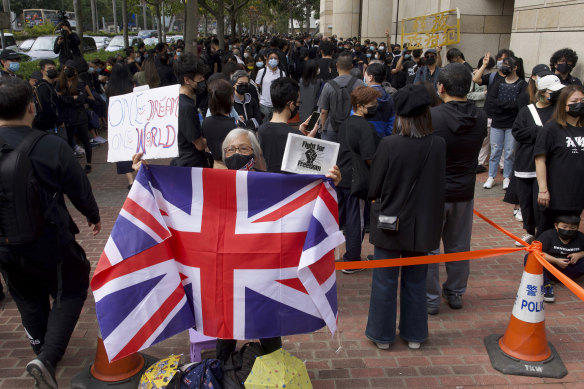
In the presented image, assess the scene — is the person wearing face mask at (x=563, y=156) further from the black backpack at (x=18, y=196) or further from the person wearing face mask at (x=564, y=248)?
the black backpack at (x=18, y=196)

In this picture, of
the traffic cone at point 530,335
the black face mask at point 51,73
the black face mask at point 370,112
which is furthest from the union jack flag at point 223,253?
the black face mask at point 51,73

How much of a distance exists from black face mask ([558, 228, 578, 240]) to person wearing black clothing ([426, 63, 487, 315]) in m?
1.03

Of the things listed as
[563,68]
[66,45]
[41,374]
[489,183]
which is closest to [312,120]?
[41,374]

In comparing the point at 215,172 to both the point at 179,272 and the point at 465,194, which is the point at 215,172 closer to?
the point at 179,272

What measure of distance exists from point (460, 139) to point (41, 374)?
3543mm

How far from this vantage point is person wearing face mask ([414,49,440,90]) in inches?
377

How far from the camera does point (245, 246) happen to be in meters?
3.01

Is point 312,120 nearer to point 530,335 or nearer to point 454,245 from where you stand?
point 454,245

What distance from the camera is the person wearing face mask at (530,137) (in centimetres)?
557

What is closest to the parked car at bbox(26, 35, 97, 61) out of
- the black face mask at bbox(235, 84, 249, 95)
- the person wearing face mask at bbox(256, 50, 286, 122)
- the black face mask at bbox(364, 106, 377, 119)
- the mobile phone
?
the person wearing face mask at bbox(256, 50, 286, 122)

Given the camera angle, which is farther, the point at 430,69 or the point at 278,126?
the point at 430,69

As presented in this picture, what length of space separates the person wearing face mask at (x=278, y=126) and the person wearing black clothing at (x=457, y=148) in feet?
4.40

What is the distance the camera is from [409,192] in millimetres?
3689

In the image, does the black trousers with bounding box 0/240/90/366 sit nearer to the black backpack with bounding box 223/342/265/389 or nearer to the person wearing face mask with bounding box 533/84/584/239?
the black backpack with bounding box 223/342/265/389
